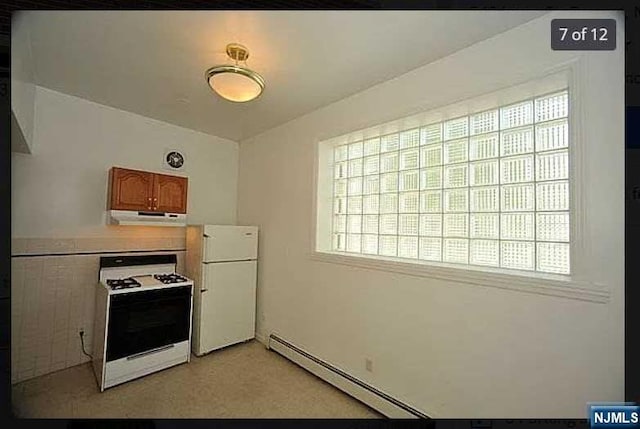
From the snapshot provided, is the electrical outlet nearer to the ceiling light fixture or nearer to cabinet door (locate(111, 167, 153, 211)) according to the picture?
the ceiling light fixture

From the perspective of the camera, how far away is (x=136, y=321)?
2.26 meters

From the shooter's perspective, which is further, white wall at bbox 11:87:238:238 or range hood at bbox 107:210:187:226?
range hood at bbox 107:210:187:226

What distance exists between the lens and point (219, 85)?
63.8 inches

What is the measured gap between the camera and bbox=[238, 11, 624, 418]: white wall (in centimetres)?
117

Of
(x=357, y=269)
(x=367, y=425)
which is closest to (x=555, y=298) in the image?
(x=357, y=269)

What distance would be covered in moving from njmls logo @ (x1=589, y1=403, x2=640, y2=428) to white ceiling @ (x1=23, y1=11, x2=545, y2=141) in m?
1.74

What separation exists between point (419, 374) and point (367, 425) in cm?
48

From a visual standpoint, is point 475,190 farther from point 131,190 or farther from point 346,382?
point 131,190

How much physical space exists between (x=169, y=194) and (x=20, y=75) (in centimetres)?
131

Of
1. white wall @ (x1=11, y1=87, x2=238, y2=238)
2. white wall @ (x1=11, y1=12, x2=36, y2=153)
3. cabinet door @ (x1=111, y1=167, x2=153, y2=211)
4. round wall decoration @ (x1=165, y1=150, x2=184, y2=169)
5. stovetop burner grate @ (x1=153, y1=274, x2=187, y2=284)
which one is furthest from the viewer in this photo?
round wall decoration @ (x1=165, y1=150, x2=184, y2=169)

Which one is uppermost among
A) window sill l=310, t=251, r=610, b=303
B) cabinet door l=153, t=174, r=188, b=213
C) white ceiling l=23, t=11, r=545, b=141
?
white ceiling l=23, t=11, r=545, b=141

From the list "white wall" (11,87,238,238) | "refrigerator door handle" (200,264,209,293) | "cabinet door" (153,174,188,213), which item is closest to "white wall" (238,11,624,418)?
"refrigerator door handle" (200,264,209,293)

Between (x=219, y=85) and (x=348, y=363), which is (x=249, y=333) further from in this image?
(x=219, y=85)

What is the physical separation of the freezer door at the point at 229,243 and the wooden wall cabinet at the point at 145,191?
432 millimetres
